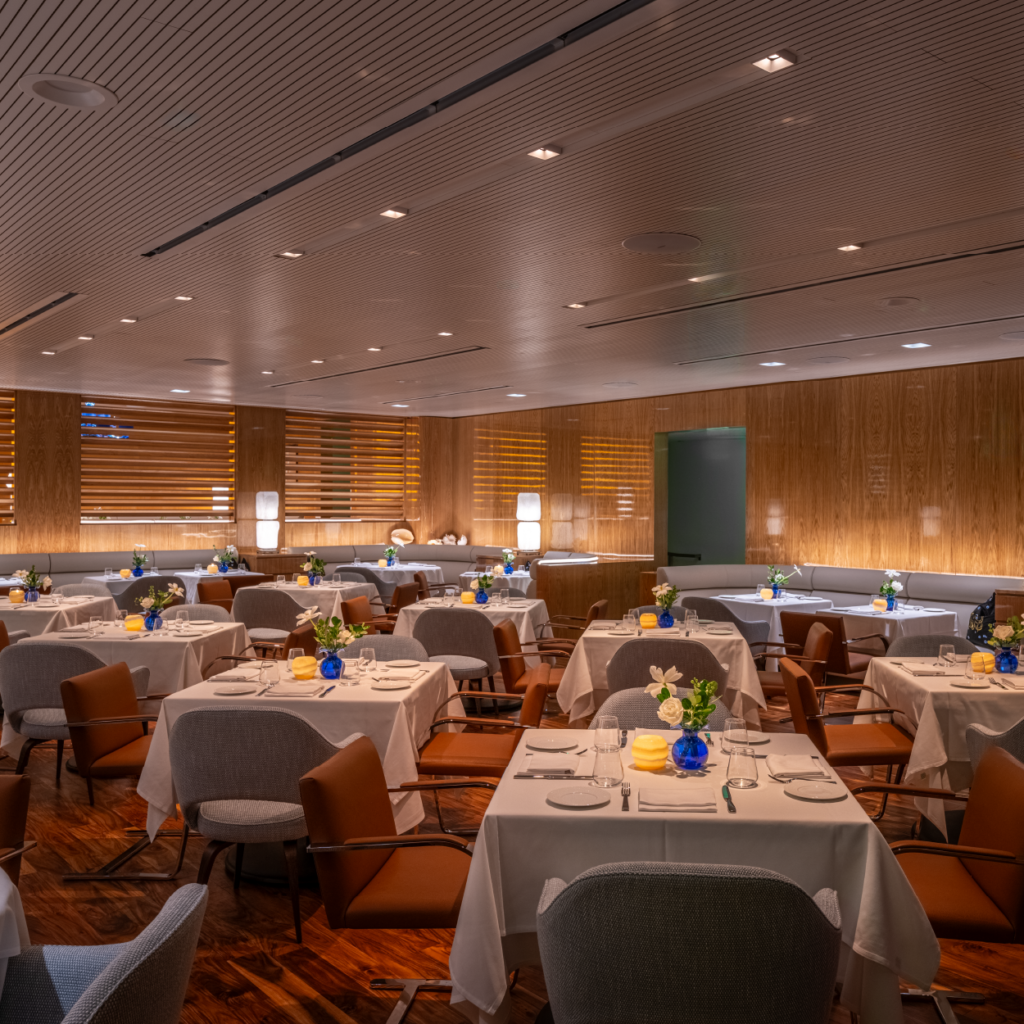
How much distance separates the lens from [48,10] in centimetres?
286

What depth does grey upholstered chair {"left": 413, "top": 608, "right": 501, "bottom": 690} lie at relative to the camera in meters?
6.67

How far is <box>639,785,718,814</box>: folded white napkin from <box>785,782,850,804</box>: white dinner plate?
0.25 metres

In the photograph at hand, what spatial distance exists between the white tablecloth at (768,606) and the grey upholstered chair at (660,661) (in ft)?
12.7

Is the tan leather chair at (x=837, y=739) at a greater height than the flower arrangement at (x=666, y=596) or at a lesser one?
lesser

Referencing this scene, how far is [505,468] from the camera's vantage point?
49.6 feet

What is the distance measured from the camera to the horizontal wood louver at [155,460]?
1358 centimetres

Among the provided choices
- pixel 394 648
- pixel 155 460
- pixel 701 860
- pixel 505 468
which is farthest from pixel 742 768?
pixel 155 460

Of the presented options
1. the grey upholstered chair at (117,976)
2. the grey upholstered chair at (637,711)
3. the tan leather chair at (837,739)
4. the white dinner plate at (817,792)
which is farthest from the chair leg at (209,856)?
the tan leather chair at (837,739)

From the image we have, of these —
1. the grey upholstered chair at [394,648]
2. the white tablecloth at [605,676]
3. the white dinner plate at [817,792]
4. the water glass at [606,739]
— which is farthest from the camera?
the white tablecloth at [605,676]

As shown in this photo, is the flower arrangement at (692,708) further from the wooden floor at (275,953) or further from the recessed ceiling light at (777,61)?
the recessed ceiling light at (777,61)

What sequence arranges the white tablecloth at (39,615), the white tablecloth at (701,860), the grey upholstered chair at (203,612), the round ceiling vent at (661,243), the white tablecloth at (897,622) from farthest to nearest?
the white tablecloth at (897,622) → the white tablecloth at (39,615) → the grey upholstered chair at (203,612) → the round ceiling vent at (661,243) → the white tablecloth at (701,860)

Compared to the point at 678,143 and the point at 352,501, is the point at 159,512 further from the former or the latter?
the point at 678,143

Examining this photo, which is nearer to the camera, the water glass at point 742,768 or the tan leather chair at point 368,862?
the tan leather chair at point 368,862

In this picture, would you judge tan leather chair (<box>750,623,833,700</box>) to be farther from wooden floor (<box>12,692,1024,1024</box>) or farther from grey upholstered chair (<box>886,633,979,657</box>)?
wooden floor (<box>12,692,1024,1024</box>)
